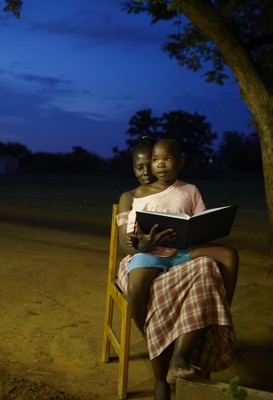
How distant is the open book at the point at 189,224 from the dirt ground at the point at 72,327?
3.37 feet

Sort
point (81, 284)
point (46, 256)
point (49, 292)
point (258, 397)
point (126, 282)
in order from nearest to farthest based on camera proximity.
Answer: point (258, 397)
point (126, 282)
point (49, 292)
point (81, 284)
point (46, 256)

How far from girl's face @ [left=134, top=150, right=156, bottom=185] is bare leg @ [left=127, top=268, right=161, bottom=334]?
70 centimetres

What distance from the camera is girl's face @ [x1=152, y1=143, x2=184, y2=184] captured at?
3.30 metres

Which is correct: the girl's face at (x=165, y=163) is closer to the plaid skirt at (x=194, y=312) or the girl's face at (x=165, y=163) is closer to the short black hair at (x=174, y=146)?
the short black hair at (x=174, y=146)

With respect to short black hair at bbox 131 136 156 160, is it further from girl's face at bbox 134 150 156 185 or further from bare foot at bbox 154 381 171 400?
bare foot at bbox 154 381 171 400

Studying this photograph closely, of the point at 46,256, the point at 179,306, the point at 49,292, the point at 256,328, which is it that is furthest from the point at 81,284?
the point at 179,306

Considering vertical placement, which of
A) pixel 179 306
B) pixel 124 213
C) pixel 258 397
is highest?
pixel 124 213

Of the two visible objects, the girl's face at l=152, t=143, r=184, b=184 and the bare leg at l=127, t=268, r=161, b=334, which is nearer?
the bare leg at l=127, t=268, r=161, b=334

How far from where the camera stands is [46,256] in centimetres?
745

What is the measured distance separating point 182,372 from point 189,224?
2.48 ft

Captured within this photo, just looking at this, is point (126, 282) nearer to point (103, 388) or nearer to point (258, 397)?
point (103, 388)

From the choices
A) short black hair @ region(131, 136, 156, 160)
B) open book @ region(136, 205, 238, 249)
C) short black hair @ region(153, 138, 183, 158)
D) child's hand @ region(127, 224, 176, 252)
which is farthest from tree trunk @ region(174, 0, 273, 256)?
child's hand @ region(127, 224, 176, 252)

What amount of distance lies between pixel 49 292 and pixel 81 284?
49 cm

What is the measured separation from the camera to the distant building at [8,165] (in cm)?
5019
